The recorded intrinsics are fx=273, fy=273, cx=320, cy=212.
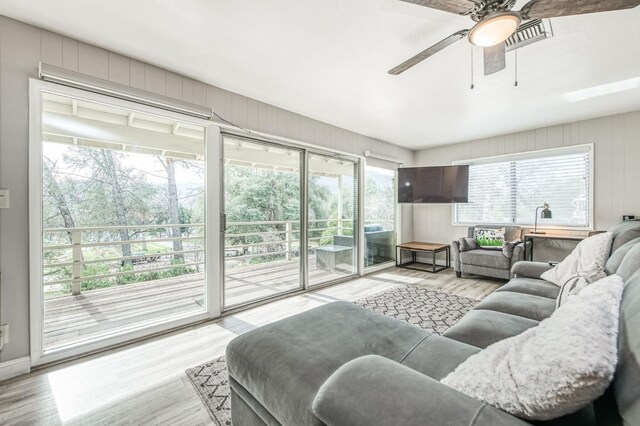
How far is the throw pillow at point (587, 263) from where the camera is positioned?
1.83m

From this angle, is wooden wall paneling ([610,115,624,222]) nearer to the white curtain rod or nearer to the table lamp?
the table lamp

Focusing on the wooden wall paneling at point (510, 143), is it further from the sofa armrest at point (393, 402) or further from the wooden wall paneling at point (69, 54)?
the wooden wall paneling at point (69, 54)

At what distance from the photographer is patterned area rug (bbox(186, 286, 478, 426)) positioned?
5.41ft

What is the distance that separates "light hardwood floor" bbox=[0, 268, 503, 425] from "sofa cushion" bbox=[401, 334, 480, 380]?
47.9 inches

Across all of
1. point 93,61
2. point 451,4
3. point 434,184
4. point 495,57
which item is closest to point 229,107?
point 93,61

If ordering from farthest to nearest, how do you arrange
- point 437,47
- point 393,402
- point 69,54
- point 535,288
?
point 535,288, point 69,54, point 437,47, point 393,402

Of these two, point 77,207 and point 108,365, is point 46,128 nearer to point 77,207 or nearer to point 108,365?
point 77,207

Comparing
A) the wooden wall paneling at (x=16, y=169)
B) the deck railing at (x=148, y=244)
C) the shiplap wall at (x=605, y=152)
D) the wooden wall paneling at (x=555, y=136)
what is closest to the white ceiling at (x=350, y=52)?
the wooden wall paneling at (x=16, y=169)

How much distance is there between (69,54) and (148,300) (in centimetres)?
271

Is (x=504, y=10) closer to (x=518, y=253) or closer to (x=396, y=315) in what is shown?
(x=396, y=315)

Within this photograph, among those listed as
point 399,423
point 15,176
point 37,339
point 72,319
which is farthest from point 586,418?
point 72,319

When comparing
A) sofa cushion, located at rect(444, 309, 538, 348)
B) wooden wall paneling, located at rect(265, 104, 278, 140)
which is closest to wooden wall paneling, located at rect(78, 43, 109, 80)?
wooden wall paneling, located at rect(265, 104, 278, 140)

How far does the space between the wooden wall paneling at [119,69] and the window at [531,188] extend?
524 cm

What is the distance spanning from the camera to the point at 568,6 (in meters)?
1.36
